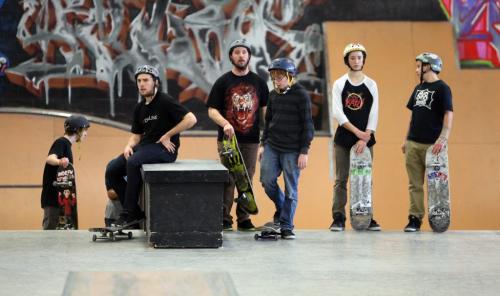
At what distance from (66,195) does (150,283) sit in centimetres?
423

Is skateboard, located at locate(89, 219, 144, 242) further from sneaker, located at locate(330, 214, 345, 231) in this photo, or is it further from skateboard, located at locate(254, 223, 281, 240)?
sneaker, located at locate(330, 214, 345, 231)

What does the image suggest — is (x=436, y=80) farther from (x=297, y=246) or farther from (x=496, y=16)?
(x=496, y=16)

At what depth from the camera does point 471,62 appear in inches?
559

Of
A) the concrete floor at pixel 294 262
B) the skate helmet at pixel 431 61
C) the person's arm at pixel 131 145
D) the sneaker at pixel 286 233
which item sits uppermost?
the skate helmet at pixel 431 61

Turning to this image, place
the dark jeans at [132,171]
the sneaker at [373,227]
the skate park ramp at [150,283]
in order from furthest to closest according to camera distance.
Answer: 1. the sneaker at [373,227]
2. the dark jeans at [132,171]
3. the skate park ramp at [150,283]

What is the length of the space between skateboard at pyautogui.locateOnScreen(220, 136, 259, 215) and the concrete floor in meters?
0.35

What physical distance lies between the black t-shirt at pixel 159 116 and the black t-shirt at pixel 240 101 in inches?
26.1

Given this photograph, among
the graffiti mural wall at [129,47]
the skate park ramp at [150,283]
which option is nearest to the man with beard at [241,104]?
the skate park ramp at [150,283]

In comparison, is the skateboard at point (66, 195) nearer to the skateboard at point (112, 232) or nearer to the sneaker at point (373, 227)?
the skateboard at point (112, 232)

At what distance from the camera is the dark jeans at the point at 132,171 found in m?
8.99

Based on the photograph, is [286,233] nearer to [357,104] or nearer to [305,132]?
[305,132]

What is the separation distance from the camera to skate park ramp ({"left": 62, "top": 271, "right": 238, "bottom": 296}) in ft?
20.4

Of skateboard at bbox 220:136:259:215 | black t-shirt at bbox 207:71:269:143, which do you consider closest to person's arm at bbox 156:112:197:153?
skateboard at bbox 220:136:259:215

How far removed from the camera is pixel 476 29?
14398mm
